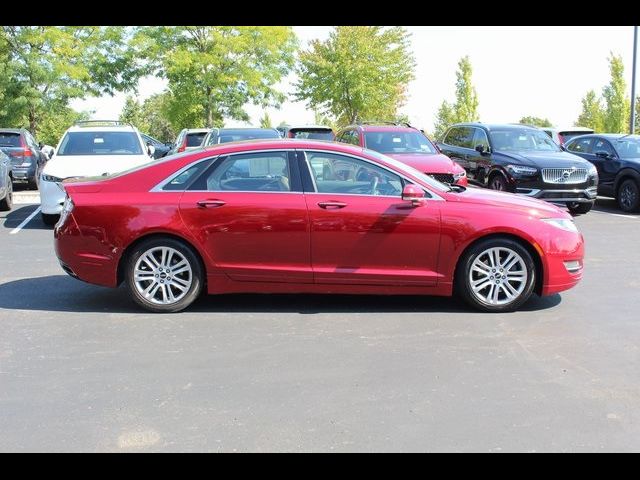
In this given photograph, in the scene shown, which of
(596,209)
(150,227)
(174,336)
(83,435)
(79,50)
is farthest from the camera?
(79,50)

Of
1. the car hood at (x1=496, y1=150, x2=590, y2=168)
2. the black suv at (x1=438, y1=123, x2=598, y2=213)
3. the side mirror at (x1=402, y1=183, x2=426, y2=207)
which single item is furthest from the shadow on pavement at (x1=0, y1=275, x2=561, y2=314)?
the car hood at (x1=496, y1=150, x2=590, y2=168)

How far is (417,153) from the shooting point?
12844 mm

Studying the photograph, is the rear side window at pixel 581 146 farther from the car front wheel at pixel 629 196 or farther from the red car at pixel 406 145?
the red car at pixel 406 145

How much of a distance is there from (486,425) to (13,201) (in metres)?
13.1

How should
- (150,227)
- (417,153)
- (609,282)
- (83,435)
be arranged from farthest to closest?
(417,153) → (609,282) → (150,227) → (83,435)

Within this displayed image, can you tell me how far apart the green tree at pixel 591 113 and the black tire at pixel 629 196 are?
91.8 feet

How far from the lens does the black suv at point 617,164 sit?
13.9 metres

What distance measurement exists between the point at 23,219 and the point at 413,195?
27.9 feet

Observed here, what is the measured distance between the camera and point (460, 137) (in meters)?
15.8

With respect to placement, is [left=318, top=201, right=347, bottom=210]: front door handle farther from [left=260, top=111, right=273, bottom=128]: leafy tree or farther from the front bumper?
[left=260, top=111, right=273, bottom=128]: leafy tree

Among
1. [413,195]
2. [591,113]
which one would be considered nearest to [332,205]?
[413,195]

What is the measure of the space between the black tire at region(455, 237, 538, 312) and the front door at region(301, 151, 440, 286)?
0.26 m

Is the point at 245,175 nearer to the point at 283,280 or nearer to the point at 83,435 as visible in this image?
the point at 283,280
